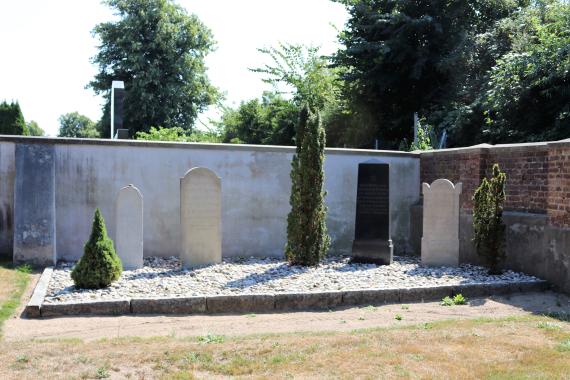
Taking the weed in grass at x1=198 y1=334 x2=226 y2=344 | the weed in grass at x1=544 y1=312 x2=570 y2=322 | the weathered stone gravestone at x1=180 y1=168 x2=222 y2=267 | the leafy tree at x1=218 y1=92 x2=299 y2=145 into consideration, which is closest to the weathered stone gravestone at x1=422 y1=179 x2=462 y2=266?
the weed in grass at x1=544 y1=312 x2=570 y2=322

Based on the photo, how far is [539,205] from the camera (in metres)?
10.1

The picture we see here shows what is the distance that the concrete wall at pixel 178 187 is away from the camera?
11.4 m

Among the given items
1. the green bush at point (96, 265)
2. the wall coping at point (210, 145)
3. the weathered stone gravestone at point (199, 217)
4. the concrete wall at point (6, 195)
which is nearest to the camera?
the green bush at point (96, 265)

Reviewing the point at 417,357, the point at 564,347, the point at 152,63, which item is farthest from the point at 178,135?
the point at 564,347

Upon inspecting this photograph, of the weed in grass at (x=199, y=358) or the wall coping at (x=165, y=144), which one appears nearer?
the weed in grass at (x=199, y=358)

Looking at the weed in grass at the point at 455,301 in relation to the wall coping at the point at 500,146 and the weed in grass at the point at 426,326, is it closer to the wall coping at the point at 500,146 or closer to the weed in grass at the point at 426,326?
the weed in grass at the point at 426,326

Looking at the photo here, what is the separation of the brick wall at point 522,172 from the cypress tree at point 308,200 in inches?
128

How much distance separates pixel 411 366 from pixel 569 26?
13941mm

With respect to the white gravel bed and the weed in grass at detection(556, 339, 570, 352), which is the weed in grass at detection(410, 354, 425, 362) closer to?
the weed in grass at detection(556, 339, 570, 352)

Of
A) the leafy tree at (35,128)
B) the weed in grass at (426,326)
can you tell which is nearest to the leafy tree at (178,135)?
the weed in grass at (426,326)

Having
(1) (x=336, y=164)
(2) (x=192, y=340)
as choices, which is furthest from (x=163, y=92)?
→ (2) (x=192, y=340)

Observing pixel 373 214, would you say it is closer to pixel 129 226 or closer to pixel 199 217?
pixel 199 217

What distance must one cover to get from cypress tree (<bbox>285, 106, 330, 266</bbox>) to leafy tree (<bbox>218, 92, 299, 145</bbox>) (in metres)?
15.3

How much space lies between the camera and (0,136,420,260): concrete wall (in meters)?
11.4
